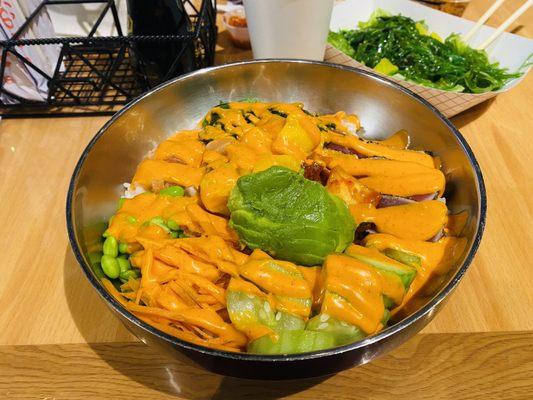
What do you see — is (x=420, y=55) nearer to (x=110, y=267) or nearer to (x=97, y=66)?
(x=97, y=66)

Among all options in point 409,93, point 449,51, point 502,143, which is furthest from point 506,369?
point 449,51

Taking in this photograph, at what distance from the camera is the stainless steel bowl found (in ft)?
2.79

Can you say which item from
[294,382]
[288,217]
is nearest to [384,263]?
[288,217]

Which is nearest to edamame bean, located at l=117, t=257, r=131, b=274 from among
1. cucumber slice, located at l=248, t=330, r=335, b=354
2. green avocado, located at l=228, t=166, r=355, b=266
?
green avocado, located at l=228, t=166, r=355, b=266

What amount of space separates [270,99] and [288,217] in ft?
2.64

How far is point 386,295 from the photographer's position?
951mm

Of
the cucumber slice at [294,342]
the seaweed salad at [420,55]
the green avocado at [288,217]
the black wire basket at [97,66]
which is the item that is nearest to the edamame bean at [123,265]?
the green avocado at [288,217]

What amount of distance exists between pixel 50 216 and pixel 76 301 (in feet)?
1.36

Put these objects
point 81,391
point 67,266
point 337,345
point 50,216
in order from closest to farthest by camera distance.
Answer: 1. point 337,345
2. point 81,391
3. point 67,266
4. point 50,216

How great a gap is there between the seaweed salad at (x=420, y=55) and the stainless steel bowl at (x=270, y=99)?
0.64 metres

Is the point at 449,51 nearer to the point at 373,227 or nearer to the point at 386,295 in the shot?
the point at 373,227

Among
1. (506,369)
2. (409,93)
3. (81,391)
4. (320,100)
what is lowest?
(81,391)

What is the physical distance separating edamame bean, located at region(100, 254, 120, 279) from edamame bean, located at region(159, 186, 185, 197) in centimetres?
24

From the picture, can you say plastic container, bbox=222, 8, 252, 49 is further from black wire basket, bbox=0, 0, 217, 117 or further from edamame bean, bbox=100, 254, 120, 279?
edamame bean, bbox=100, 254, 120, 279
